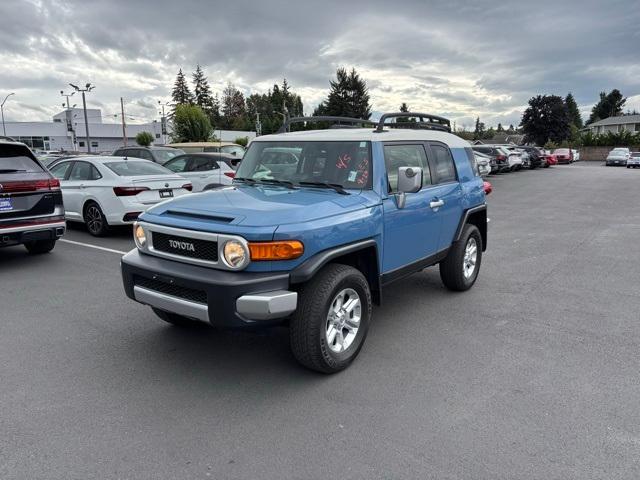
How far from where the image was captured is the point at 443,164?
5.47 metres

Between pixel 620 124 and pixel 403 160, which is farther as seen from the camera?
pixel 620 124

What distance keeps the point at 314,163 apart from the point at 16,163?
16.6 feet

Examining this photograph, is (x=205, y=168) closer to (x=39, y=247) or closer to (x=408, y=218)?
(x=39, y=247)

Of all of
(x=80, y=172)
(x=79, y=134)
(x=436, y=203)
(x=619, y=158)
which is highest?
(x=79, y=134)

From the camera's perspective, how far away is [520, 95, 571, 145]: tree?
6694 centimetres

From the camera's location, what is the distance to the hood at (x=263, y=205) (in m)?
3.54

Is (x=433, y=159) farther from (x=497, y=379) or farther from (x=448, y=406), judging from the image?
(x=448, y=406)

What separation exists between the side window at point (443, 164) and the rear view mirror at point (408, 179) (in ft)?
3.68

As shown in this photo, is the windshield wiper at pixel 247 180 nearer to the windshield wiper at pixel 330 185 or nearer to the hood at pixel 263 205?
the hood at pixel 263 205

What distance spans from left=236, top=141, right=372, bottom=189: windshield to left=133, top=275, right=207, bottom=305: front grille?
1.50m

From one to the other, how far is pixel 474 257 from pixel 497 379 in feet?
8.49

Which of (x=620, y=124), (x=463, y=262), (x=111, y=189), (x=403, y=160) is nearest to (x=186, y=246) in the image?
(x=403, y=160)

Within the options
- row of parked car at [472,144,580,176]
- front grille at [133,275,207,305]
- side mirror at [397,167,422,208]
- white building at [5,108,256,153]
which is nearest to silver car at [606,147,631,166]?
row of parked car at [472,144,580,176]

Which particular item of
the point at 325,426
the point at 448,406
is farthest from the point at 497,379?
the point at 325,426
